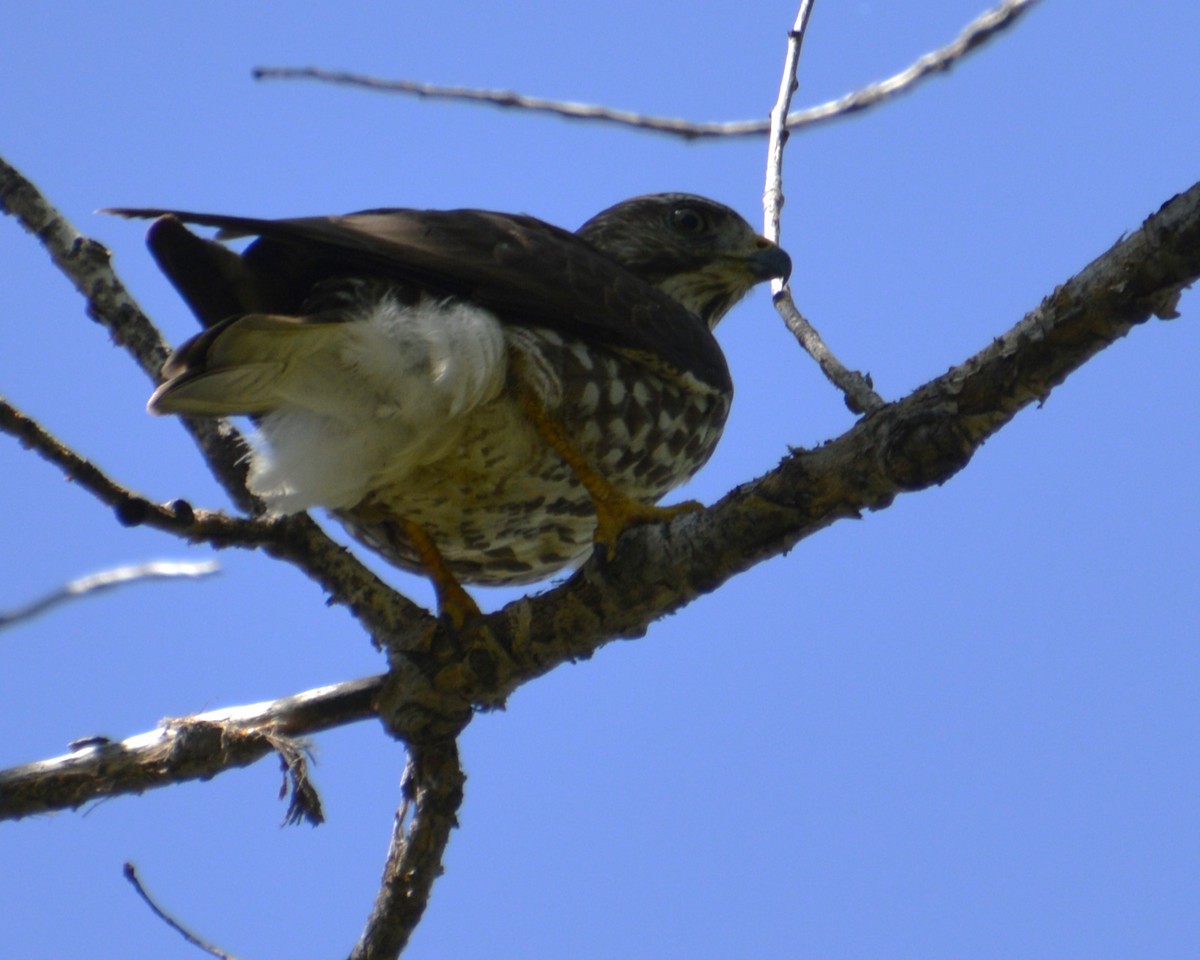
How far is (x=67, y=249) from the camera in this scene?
3662 mm

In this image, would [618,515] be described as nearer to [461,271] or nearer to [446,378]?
[446,378]

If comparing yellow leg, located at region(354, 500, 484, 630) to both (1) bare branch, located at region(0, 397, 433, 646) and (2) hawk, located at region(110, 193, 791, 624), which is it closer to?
(2) hawk, located at region(110, 193, 791, 624)

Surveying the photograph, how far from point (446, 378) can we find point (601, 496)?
21.8 inches

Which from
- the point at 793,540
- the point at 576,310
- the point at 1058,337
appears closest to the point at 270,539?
the point at 576,310

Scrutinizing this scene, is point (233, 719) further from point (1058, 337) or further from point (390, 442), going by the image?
point (1058, 337)

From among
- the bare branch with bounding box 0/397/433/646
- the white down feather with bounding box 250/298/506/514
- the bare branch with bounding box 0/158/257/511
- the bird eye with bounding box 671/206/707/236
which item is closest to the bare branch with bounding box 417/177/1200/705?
the bare branch with bounding box 0/397/433/646

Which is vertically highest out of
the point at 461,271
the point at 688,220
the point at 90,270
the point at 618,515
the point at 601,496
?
the point at 688,220

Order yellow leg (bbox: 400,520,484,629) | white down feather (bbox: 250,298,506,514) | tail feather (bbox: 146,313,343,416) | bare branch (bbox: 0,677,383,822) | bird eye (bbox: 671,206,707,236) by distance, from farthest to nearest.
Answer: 1. bird eye (bbox: 671,206,707,236)
2. yellow leg (bbox: 400,520,484,629)
3. white down feather (bbox: 250,298,506,514)
4. bare branch (bbox: 0,677,383,822)
5. tail feather (bbox: 146,313,343,416)

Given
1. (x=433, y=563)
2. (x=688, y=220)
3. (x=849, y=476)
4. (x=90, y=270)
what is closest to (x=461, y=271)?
(x=433, y=563)

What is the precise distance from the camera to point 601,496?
3688 millimetres

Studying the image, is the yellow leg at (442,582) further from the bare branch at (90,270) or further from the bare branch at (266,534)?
the bare branch at (90,270)

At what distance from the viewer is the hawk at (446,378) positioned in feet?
11.2

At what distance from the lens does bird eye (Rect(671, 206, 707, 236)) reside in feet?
17.0

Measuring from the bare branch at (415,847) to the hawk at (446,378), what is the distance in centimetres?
46
